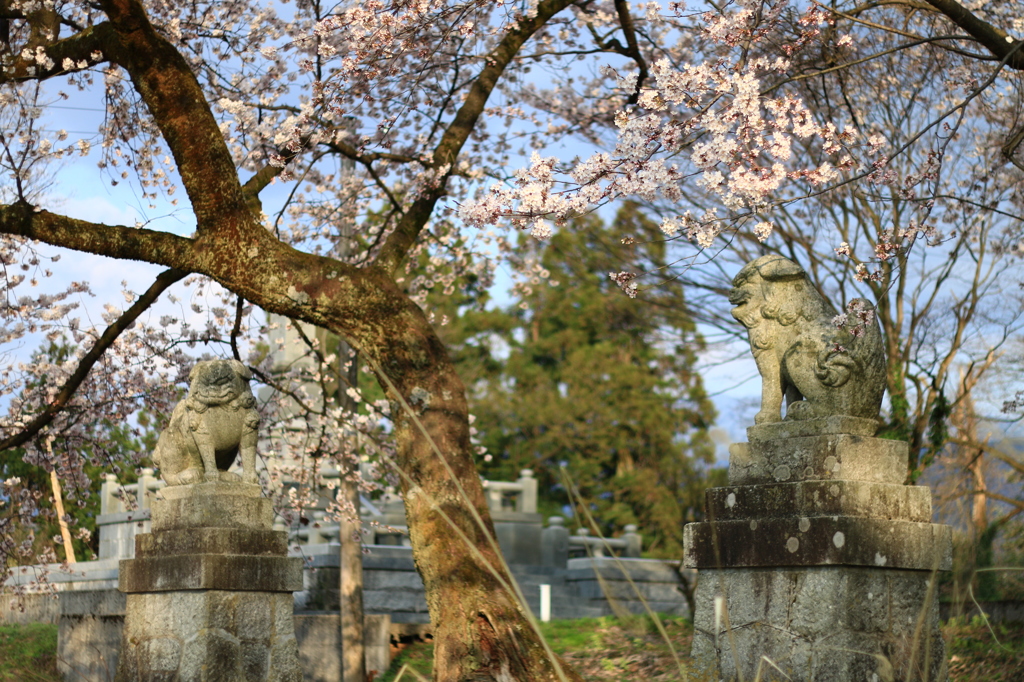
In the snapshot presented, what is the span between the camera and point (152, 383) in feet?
30.9

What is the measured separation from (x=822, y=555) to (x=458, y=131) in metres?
4.51

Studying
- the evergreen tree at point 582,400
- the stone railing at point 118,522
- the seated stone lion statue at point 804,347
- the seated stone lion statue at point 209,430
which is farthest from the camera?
the evergreen tree at point 582,400

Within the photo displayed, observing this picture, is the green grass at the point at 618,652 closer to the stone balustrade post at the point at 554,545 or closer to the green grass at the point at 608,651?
the green grass at the point at 608,651

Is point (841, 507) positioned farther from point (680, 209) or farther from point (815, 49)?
point (680, 209)

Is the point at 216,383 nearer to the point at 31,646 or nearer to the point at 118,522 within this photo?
the point at 31,646

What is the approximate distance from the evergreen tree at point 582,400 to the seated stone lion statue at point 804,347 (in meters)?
13.8

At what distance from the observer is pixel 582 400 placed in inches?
883

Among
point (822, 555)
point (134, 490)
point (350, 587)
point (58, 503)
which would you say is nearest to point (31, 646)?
point (58, 503)

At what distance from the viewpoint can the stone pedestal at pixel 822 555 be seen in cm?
420

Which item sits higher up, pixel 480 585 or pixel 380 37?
pixel 380 37

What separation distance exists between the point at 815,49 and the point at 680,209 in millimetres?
3191

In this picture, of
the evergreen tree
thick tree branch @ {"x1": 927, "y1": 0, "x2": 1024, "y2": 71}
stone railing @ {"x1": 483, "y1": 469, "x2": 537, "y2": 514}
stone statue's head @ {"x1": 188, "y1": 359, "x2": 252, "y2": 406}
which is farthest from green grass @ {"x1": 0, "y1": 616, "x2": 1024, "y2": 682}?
the evergreen tree

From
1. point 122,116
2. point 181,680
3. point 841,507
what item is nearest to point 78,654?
point 181,680

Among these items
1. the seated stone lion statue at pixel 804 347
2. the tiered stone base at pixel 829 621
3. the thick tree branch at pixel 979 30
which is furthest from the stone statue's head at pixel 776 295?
the thick tree branch at pixel 979 30
